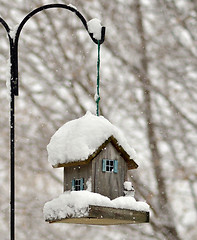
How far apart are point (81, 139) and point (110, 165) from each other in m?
0.25

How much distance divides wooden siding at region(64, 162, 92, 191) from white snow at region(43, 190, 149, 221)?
0.37 ft

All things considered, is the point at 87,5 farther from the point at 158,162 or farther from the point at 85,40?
the point at 158,162

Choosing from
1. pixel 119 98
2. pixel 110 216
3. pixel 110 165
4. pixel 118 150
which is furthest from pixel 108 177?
pixel 119 98

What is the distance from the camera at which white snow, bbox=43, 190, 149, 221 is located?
3750 mm

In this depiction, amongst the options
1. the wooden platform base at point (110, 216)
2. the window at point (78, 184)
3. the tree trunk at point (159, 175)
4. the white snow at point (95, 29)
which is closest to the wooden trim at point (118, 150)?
the window at point (78, 184)

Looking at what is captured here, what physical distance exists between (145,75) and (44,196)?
191 cm

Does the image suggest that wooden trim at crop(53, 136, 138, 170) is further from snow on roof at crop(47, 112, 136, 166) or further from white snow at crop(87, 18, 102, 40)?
white snow at crop(87, 18, 102, 40)

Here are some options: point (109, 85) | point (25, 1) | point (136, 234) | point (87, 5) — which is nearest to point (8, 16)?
point (25, 1)

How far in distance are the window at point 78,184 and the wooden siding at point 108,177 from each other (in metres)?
0.11

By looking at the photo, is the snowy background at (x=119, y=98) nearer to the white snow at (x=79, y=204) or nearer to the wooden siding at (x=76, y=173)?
the wooden siding at (x=76, y=173)

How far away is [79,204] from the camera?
375 cm

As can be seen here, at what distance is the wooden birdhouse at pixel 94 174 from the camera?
12.5ft

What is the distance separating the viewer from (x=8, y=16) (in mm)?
8625

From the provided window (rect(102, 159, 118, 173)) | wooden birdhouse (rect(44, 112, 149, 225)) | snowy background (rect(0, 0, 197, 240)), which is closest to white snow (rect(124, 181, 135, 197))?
wooden birdhouse (rect(44, 112, 149, 225))
